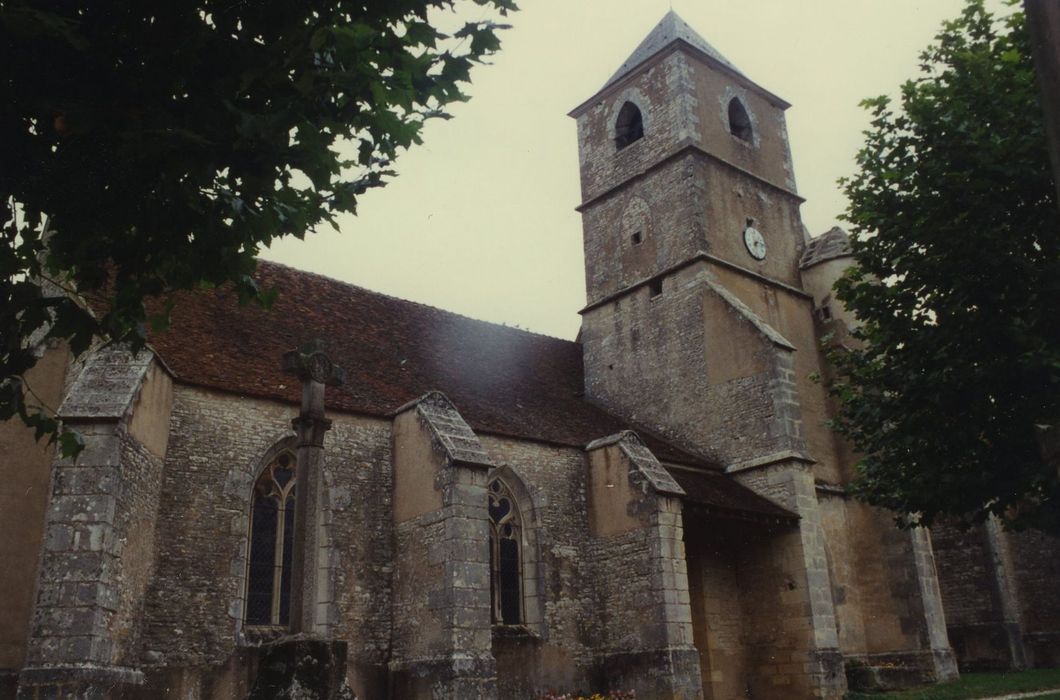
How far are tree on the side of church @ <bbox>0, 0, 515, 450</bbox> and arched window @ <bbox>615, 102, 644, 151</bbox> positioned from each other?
17.6 meters

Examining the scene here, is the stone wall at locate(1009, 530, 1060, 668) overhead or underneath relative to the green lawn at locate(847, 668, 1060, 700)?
overhead

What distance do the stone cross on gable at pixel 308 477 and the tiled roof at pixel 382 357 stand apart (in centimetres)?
355

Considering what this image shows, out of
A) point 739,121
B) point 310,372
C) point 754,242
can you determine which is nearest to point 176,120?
point 310,372

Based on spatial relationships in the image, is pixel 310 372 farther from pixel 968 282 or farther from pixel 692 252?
pixel 692 252

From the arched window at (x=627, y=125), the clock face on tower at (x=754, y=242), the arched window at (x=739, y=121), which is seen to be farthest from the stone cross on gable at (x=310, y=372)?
the arched window at (x=739, y=121)

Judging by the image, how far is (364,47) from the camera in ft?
15.0

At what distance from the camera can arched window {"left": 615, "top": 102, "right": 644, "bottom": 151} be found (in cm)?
2234

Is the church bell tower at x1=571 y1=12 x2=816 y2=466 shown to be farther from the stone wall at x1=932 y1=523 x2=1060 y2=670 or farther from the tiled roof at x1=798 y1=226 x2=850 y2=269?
the stone wall at x1=932 y1=523 x2=1060 y2=670

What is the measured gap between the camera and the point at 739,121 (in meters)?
22.4

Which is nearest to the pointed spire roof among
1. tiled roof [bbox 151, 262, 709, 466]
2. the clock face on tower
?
the clock face on tower

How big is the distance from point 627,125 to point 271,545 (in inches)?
571

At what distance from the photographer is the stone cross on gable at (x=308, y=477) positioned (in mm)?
7906

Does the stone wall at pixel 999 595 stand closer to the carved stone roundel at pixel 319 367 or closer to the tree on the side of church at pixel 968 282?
the tree on the side of church at pixel 968 282

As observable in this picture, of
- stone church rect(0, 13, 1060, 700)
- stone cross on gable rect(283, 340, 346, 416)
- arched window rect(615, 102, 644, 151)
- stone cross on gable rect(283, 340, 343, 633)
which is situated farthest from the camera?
arched window rect(615, 102, 644, 151)
